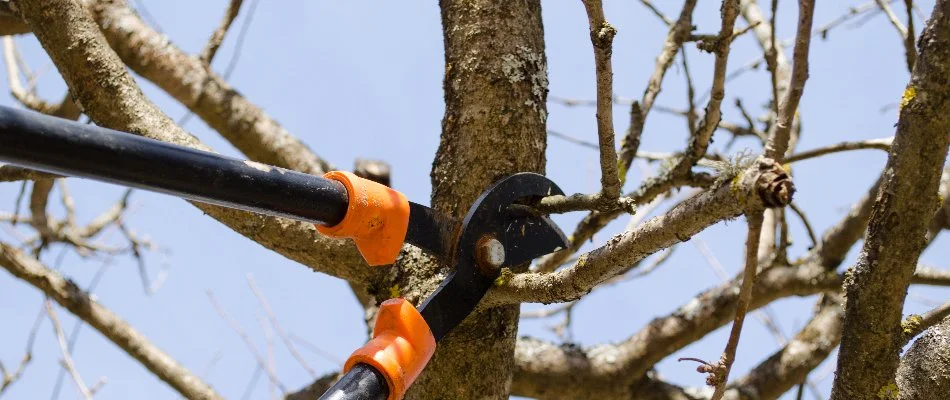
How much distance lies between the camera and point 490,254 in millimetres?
1450

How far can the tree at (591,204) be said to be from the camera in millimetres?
1122

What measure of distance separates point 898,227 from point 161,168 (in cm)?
95

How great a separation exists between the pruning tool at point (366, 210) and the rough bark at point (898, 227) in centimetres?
56

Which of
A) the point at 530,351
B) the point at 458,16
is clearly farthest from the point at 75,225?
the point at 458,16

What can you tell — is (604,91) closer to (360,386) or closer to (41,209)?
(360,386)

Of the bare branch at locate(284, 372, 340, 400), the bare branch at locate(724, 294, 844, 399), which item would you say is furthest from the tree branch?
the bare branch at locate(724, 294, 844, 399)

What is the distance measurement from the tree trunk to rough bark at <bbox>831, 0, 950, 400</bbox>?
1.93ft

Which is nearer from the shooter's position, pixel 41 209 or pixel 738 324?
pixel 738 324

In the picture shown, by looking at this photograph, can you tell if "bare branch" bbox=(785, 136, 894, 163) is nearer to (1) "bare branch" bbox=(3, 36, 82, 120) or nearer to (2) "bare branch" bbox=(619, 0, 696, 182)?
(2) "bare branch" bbox=(619, 0, 696, 182)

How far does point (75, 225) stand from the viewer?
3943 millimetres

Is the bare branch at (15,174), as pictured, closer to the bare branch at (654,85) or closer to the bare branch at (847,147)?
the bare branch at (654,85)

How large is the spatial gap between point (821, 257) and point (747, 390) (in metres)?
0.47

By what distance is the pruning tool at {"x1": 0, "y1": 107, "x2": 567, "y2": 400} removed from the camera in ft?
3.38

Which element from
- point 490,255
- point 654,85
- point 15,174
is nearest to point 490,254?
point 490,255
